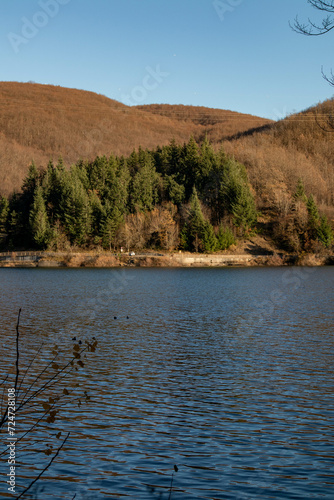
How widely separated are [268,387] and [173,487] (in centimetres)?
549

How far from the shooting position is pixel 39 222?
79.4 meters

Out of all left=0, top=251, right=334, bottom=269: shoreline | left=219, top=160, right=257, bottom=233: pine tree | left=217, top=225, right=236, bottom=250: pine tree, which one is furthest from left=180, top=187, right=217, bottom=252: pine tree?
left=219, top=160, right=257, bottom=233: pine tree

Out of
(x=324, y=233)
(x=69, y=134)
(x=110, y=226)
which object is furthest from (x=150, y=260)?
(x=69, y=134)

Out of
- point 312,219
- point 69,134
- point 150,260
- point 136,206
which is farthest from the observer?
point 69,134

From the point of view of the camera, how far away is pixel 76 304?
29.4 metres

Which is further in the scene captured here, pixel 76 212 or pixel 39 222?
pixel 76 212

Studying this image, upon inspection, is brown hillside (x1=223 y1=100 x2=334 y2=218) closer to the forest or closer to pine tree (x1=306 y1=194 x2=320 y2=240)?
pine tree (x1=306 y1=194 x2=320 y2=240)

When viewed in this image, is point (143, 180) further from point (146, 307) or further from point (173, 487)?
point (173, 487)

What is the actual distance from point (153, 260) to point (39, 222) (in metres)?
19.6

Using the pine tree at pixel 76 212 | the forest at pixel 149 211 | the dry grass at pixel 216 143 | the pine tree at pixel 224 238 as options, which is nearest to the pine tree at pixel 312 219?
the forest at pixel 149 211

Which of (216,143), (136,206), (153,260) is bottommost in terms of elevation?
(153,260)

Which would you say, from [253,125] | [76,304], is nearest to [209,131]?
[253,125]

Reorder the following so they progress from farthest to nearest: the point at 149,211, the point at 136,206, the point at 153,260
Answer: the point at 149,211 → the point at 136,206 → the point at 153,260

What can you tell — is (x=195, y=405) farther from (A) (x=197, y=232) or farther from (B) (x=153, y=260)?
(A) (x=197, y=232)
